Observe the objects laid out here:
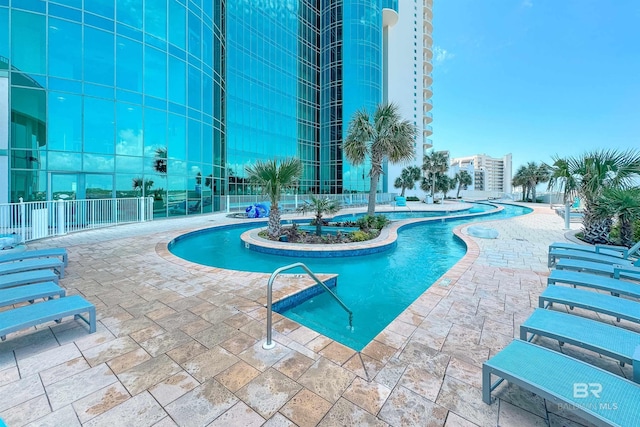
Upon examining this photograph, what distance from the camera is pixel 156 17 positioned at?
13.5 meters

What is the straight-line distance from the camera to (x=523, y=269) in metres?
5.56

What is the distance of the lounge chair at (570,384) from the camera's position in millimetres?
1562

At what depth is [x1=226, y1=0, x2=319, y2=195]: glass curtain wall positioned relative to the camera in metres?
22.2

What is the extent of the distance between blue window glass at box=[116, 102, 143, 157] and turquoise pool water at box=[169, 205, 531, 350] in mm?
5835

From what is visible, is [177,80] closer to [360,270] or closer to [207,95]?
[207,95]

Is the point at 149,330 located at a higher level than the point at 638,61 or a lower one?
lower

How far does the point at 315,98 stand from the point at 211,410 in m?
32.0

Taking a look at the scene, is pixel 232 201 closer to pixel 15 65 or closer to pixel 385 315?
pixel 15 65

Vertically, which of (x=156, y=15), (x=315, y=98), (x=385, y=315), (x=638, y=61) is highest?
(x=315, y=98)

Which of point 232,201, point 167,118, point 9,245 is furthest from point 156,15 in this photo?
point 9,245

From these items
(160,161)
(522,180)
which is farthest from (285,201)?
(522,180)

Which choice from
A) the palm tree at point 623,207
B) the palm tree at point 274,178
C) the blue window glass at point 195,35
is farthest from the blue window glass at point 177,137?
the palm tree at point 623,207

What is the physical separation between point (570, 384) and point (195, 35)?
20.0m

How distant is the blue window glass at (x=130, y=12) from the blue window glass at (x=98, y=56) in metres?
1.07
